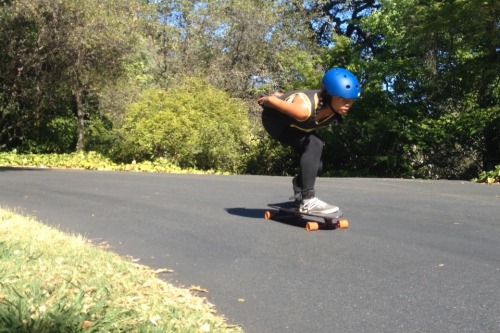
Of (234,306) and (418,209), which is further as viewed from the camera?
(418,209)

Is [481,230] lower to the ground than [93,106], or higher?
lower

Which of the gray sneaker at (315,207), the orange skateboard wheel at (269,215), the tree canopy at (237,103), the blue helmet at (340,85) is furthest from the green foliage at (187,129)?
the blue helmet at (340,85)

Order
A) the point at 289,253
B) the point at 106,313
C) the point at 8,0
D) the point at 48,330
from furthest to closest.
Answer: the point at 8,0, the point at 289,253, the point at 106,313, the point at 48,330

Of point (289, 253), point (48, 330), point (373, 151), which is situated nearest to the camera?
point (48, 330)

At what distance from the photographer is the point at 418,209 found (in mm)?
7160

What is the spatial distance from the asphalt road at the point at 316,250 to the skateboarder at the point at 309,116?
466 millimetres

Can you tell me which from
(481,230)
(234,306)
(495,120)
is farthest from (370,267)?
(495,120)

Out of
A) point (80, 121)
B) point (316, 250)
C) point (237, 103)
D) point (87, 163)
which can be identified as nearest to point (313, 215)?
point (316, 250)

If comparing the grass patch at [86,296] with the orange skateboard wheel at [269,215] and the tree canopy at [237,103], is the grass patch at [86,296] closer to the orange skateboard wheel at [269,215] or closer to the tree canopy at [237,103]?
the orange skateboard wheel at [269,215]

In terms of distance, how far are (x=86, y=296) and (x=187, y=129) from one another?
47.5 feet

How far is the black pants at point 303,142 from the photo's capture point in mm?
6211

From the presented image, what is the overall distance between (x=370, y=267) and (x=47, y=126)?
63.0ft

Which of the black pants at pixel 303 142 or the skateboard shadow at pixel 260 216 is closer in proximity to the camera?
the black pants at pixel 303 142

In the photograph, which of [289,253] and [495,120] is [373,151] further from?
[289,253]
